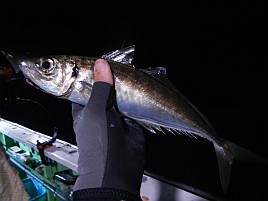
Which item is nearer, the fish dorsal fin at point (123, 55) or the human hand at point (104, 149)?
the human hand at point (104, 149)

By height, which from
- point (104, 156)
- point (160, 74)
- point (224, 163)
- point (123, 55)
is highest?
point (123, 55)

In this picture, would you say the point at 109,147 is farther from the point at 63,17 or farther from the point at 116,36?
the point at 63,17

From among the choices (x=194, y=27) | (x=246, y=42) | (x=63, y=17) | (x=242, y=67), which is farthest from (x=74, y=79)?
(x=63, y=17)

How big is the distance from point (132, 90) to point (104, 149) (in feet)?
1.53

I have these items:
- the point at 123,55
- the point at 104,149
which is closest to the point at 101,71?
the point at 123,55

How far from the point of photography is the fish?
1675 millimetres

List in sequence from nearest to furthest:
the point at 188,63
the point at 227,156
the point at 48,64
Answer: the point at 48,64
the point at 227,156
the point at 188,63

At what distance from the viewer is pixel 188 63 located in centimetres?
2841

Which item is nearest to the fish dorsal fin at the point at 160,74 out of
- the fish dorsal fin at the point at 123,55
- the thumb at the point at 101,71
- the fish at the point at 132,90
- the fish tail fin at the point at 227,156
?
the fish at the point at 132,90

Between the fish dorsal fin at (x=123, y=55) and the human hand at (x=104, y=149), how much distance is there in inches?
6.8

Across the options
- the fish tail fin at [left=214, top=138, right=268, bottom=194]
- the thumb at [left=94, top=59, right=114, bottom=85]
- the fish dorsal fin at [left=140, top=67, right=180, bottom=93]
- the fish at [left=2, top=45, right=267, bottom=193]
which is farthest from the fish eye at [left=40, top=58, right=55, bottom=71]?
the fish tail fin at [left=214, top=138, right=268, bottom=194]

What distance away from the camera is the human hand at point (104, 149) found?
148cm

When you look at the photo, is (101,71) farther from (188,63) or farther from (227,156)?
(188,63)

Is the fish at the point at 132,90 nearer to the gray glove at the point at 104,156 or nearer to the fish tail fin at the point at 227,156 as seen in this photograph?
the fish tail fin at the point at 227,156
